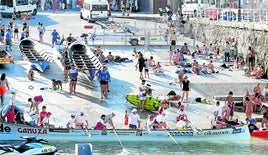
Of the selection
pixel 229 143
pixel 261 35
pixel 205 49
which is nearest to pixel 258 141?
pixel 229 143

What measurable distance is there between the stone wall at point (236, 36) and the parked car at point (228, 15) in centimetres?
65

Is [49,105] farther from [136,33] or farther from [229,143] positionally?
[136,33]

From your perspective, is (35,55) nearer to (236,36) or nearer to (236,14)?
(236,36)

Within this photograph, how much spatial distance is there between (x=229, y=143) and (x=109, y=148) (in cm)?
477

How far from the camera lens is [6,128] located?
84.3 feet

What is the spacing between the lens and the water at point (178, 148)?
2531 cm

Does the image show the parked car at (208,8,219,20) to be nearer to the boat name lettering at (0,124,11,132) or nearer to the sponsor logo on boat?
the sponsor logo on boat

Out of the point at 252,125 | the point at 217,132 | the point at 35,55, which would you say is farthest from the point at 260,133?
the point at 35,55

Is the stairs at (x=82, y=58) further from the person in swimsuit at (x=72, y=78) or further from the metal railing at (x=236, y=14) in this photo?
the metal railing at (x=236, y=14)

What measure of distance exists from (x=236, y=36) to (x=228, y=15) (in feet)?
13.4

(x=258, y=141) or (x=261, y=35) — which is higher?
(x=261, y=35)

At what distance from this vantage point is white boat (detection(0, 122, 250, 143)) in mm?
25719

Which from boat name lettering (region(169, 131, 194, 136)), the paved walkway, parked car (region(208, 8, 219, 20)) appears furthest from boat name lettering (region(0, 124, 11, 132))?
parked car (region(208, 8, 219, 20))

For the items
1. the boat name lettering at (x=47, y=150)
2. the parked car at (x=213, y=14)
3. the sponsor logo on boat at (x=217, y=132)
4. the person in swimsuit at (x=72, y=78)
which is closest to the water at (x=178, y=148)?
the sponsor logo on boat at (x=217, y=132)
